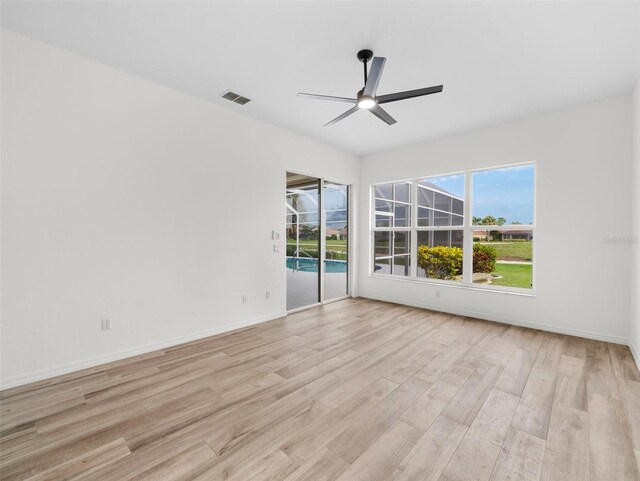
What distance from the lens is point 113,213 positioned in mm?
2959

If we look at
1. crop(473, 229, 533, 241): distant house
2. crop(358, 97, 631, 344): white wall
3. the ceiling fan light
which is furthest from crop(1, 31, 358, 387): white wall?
crop(358, 97, 631, 344): white wall

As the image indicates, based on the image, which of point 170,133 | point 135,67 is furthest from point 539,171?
point 135,67

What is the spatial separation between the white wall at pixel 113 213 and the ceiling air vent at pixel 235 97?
12.1 inches

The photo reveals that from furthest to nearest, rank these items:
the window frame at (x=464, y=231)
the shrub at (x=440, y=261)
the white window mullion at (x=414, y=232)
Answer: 1. the white window mullion at (x=414, y=232)
2. the shrub at (x=440, y=261)
3. the window frame at (x=464, y=231)

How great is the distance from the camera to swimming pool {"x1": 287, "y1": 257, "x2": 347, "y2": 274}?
5191mm

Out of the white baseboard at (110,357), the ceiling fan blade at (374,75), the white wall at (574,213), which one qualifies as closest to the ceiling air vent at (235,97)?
the ceiling fan blade at (374,75)

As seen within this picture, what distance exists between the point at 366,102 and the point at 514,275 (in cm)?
353

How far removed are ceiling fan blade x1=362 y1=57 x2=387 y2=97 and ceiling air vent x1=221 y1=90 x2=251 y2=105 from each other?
174cm

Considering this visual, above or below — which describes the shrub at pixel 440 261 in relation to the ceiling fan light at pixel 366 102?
below

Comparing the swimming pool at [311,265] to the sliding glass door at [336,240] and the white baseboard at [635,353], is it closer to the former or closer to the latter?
the sliding glass door at [336,240]

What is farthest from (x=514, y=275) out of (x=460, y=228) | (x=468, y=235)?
(x=460, y=228)

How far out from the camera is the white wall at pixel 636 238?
302cm

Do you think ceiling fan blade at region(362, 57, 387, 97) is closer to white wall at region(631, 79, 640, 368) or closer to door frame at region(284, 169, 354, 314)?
door frame at region(284, 169, 354, 314)

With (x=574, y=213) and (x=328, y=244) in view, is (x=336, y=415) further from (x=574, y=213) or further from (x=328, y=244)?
(x=574, y=213)
